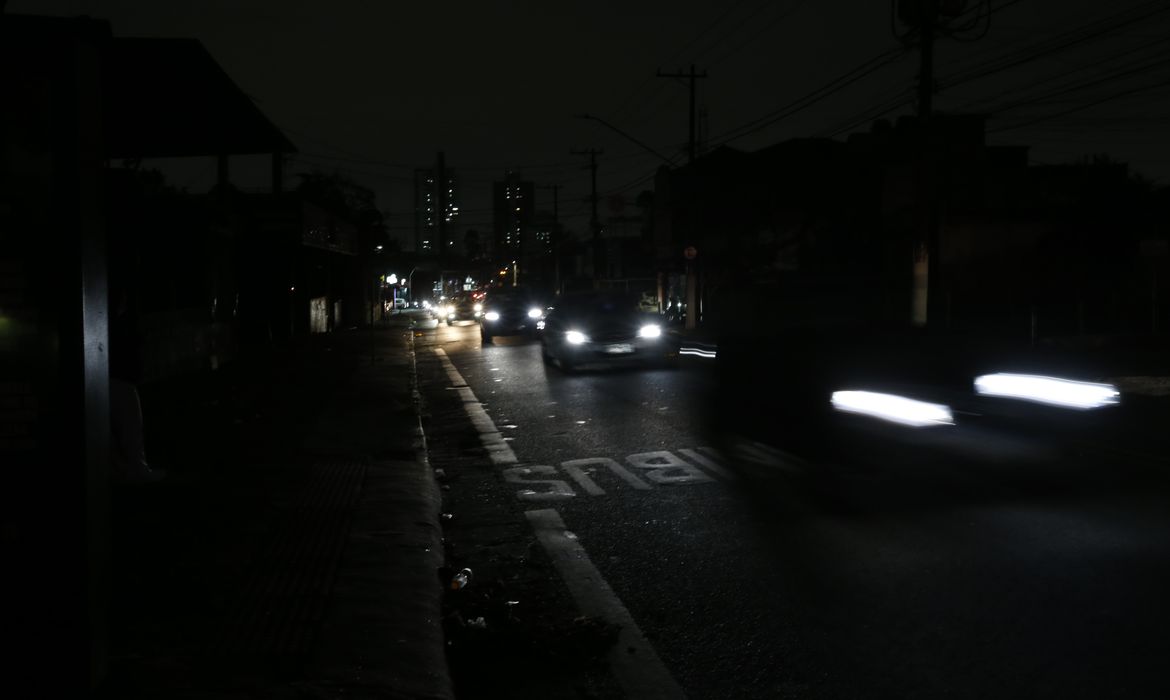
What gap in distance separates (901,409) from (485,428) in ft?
18.6

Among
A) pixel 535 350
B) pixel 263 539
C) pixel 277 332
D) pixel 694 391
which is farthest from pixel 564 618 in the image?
pixel 277 332

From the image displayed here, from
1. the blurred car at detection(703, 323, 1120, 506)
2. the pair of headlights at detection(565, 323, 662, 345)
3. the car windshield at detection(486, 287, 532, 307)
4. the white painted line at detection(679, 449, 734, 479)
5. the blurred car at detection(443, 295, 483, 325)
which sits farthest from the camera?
the blurred car at detection(443, 295, 483, 325)

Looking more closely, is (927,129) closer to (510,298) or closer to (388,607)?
(510,298)

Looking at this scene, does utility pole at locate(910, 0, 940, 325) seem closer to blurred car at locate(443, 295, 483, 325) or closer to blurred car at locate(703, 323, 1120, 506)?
blurred car at locate(703, 323, 1120, 506)

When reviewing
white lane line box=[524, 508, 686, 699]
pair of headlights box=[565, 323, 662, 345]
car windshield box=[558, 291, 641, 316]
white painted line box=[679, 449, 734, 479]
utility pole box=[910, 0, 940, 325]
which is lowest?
white lane line box=[524, 508, 686, 699]

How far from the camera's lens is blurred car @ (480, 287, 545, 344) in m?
37.8

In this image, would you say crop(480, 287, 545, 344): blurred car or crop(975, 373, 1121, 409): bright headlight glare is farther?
crop(480, 287, 545, 344): blurred car

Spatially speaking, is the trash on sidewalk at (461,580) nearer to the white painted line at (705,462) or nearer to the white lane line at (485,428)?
the white painted line at (705,462)

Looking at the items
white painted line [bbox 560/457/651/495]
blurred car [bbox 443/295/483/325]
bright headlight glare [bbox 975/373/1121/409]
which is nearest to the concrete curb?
white painted line [bbox 560/457/651/495]

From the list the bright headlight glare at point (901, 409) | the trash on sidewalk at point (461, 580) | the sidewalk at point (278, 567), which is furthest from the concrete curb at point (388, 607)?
the bright headlight glare at point (901, 409)

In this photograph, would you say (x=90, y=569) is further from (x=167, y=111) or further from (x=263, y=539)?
(x=167, y=111)

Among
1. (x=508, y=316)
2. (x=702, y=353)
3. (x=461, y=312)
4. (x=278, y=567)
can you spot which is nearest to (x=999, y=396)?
(x=278, y=567)

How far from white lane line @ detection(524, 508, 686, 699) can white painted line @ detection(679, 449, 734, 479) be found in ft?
6.53

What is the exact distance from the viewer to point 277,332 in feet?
136
